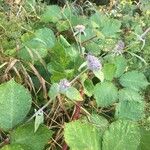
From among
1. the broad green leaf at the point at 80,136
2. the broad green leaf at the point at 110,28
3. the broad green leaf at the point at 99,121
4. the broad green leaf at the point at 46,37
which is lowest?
the broad green leaf at the point at 99,121

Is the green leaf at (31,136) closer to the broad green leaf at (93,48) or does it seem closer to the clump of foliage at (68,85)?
the clump of foliage at (68,85)

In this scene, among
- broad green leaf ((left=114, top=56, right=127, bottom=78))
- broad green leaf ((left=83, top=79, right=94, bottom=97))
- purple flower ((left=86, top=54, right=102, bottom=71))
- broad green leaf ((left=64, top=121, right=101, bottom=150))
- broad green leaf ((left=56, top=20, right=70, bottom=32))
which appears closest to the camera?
broad green leaf ((left=64, top=121, right=101, bottom=150))

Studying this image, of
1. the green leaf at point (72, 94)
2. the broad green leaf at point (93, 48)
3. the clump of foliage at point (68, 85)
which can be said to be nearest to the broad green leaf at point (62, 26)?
the clump of foliage at point (68, 85)

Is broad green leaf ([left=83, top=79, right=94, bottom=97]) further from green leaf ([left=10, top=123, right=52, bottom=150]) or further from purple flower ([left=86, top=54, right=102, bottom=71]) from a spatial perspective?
green leaf ([left=10, top=123, right=52, bottom=150])

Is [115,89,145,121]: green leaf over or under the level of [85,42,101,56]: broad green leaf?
under

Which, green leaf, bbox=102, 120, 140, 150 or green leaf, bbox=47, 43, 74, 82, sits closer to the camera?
green leaf, bbox=102, 120, 140, 150

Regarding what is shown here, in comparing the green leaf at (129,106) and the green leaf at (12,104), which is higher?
the green leaf at (12,104)

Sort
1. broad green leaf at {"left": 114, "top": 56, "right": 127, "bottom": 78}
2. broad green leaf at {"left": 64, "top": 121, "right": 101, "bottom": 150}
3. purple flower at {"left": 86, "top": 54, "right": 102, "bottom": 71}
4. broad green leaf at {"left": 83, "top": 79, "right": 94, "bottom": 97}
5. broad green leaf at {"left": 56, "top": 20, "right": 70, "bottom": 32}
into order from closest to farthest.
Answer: broad green leaf at {"left": 64, "top": 121, "right": 101, "bottom": 150} < purple flower at {"left": 86, "top": 54, "right": 102, "bottom": 71} < broad green leaf at {"left": 83, "top": 79, "right": 94, "bottom": 97} < broad green leaf at {"left": 114, "top": 56, "right": 127, "bottom": 78} < broad green leaf at {"left": 56, "top": 20, "right": 70, "bottom": 32}

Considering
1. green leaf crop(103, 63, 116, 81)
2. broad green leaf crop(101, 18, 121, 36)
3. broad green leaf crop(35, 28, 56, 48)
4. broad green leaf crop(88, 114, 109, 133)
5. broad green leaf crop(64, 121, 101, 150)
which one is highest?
broad green leaf crop(35, 28, 56, 48)

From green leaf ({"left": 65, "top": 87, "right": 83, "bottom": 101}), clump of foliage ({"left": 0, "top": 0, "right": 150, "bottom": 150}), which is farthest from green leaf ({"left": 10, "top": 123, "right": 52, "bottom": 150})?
green leaf ({"left": 65, "top": 87, "right": 83, "bottom": 101})
